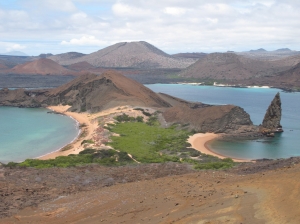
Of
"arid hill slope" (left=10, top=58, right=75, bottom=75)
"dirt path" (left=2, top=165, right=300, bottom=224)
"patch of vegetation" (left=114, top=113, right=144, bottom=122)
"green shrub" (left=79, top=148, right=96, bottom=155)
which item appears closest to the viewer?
"dirt path" (left=2, top=165, right=300, bottom=224)

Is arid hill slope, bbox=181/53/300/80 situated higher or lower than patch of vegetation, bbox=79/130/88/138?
higher

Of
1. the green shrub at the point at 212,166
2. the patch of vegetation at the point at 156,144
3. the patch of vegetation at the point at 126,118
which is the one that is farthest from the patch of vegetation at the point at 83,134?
the green shrub at the point at 212,166

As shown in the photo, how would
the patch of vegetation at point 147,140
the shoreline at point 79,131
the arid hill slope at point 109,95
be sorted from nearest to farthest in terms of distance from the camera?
1. the patch of vegetation at point 147,140
2. the shoreline at point 79,131
3. the arid hill slope at point 109,95

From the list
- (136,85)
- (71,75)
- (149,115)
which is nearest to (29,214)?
(149,115)

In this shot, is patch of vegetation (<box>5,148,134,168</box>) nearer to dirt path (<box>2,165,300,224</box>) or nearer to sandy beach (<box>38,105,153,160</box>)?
sandy beach (<box>38,105,153,160</box>)

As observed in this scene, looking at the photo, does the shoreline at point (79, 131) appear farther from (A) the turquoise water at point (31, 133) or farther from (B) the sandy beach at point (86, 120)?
(A) the turquoise water at point (31, 133)

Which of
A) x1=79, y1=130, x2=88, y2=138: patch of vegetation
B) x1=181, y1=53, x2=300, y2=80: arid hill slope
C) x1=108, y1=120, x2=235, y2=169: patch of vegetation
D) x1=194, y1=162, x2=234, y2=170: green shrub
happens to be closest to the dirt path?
x1=194, y1=162, x2=234, y2=170: green shrub

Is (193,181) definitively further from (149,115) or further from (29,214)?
(149,115)
